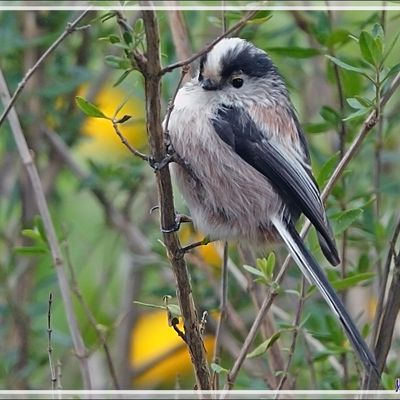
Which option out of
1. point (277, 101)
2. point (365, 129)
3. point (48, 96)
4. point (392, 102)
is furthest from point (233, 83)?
point (392, 102)

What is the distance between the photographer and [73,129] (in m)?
2.64

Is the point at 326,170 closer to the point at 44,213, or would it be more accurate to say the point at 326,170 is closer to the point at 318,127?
the point at 318,127

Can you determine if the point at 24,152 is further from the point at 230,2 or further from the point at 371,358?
the point at 371,358

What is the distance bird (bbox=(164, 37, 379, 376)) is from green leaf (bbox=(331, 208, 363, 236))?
3 cm

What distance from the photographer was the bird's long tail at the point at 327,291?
153cm

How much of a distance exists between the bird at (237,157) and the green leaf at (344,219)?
0.11 ft

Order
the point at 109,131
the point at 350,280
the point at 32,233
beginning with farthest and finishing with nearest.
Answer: the point at 109,131 < the point at 32,233 < the point at 350,280

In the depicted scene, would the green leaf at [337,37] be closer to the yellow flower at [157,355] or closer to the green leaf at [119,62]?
the green leaf at [119,62]

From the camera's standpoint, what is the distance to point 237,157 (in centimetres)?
171

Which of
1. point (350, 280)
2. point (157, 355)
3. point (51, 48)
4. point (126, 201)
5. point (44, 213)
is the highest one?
point (51, 48)

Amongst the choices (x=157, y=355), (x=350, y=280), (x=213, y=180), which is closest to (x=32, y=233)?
(x=213, y=180)

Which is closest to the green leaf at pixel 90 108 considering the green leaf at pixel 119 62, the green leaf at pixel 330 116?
the green leaf at pixel 119 62

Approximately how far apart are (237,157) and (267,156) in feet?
0.18

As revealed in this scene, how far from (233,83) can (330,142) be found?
1005mm
